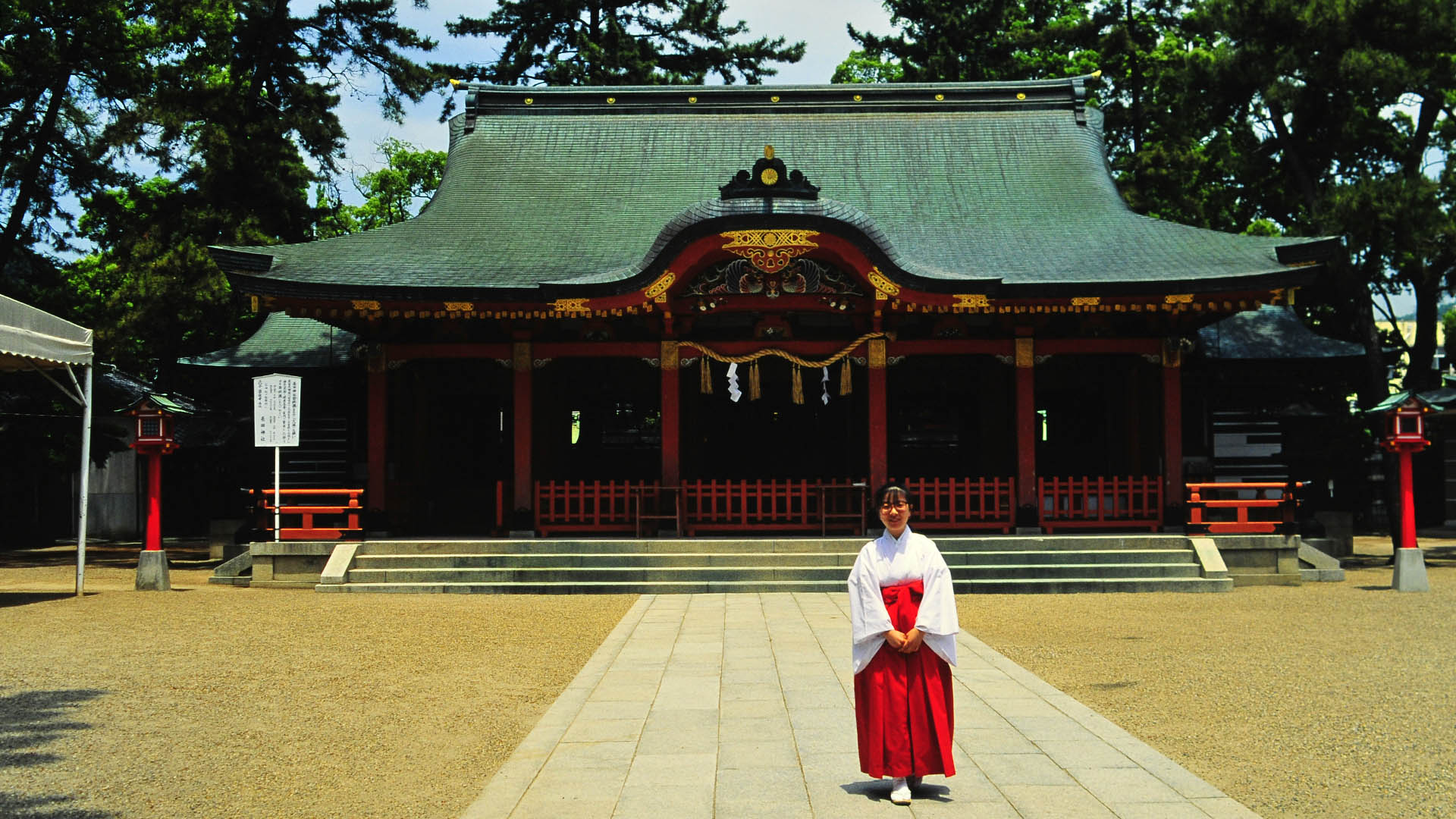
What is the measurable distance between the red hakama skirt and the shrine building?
33.9 feet

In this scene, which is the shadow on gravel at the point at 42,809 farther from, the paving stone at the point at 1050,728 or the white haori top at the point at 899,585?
the paving stone at the point at 1050,728

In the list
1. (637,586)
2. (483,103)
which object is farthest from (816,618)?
(483,103)

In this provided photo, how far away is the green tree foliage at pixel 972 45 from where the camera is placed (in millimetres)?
32469

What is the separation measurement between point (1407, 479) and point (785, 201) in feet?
27.9

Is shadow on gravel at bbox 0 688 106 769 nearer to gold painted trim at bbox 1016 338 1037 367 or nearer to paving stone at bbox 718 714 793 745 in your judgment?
paving stone at bbox 718 714 793 745

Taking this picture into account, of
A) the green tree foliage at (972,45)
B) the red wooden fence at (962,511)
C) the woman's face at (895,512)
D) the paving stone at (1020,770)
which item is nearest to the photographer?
the woman's face at (895,512)

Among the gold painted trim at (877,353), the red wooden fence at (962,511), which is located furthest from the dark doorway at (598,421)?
the red wooden fence at (962,511)

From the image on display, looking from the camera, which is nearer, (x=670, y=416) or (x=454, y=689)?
(x=454, y=689)

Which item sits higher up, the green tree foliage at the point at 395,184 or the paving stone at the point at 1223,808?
the green tree foliage at the point at 395,184

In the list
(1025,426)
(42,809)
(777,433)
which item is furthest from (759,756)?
(777,433)

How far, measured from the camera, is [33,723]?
7035mm

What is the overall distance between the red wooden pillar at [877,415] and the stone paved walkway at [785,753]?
6.58m

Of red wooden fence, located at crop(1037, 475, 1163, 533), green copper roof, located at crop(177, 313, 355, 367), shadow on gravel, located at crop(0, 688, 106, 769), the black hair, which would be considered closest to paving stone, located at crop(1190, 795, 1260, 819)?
the black hair

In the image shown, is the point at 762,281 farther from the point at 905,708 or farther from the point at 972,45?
the point at 972,45
